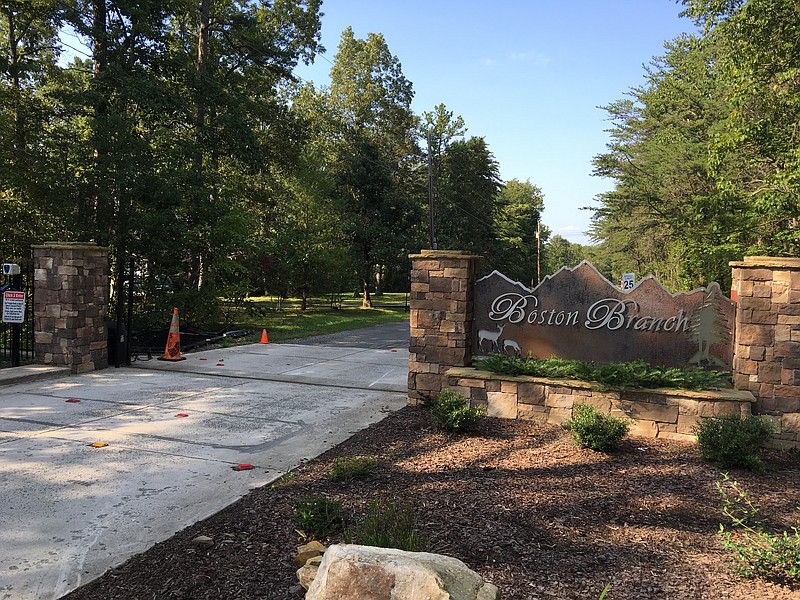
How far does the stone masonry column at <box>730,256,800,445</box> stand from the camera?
5.77 metres

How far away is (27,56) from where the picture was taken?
1666cm

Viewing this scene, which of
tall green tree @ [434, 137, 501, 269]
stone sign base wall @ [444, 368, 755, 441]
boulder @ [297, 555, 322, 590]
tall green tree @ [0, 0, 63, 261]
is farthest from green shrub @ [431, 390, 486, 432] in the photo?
tall green tree @ [434, 137, 501, 269]

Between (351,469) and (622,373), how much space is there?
10.4ft

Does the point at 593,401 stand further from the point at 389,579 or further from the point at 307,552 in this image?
the point at 389,579

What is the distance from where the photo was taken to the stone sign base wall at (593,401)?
580 cm

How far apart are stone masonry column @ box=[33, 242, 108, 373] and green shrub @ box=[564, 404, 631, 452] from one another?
26.1 ft

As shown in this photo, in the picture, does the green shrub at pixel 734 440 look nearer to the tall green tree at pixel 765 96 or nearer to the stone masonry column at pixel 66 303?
the stone masonry column at pixel 66 303

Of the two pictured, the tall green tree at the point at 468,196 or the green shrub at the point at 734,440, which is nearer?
the green shrub at the point at 734,440

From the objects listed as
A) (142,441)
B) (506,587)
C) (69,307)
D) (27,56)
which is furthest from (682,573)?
(27,56)

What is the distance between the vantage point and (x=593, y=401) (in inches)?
245

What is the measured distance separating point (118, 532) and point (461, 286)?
180 inches

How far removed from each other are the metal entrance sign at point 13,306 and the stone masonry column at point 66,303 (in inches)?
12.8

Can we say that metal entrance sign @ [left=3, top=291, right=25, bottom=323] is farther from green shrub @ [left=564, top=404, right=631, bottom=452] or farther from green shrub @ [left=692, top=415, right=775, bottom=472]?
green shrub @ [left=692, top=415, right=775, bottom=472]

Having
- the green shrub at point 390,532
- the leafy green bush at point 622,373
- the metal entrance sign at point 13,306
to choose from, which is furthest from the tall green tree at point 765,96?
the metal entrance sign at point 13,306
